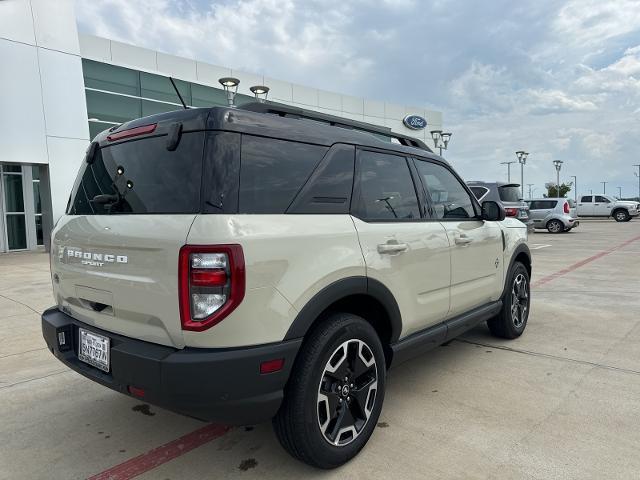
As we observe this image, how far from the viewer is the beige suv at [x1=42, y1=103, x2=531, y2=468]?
81.5 inches

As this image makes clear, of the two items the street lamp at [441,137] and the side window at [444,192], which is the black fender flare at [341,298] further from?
the street lamp at [441,137]

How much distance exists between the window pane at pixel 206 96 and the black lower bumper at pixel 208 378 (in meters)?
19.5

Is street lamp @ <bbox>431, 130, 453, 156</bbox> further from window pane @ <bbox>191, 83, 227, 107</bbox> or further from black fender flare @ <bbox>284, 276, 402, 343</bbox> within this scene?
black fender flare @ <bbox>284, 276, 402, 343</bbox>

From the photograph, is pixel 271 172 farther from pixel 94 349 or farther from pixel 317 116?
pixel 94 349

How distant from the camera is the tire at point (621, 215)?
29156 millimetres

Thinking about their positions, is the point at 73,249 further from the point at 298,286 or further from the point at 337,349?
the point at 337,349

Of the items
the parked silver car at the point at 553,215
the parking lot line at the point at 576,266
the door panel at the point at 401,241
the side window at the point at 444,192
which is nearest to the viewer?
the door panel at the point at 401,241

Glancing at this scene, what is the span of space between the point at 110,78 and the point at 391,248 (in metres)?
17.6

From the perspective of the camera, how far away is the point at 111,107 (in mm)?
17203

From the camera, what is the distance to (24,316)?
599 centimetres

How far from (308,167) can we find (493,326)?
3.03 m

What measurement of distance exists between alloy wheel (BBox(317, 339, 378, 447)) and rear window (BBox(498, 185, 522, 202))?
1025cm

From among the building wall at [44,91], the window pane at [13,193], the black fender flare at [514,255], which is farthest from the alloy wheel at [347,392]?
the window pane at [13,193]

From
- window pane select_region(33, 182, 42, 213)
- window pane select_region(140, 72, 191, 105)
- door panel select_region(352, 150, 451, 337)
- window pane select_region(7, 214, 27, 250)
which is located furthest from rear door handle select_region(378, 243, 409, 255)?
window pane select_region(140, 72, 191, 105)
